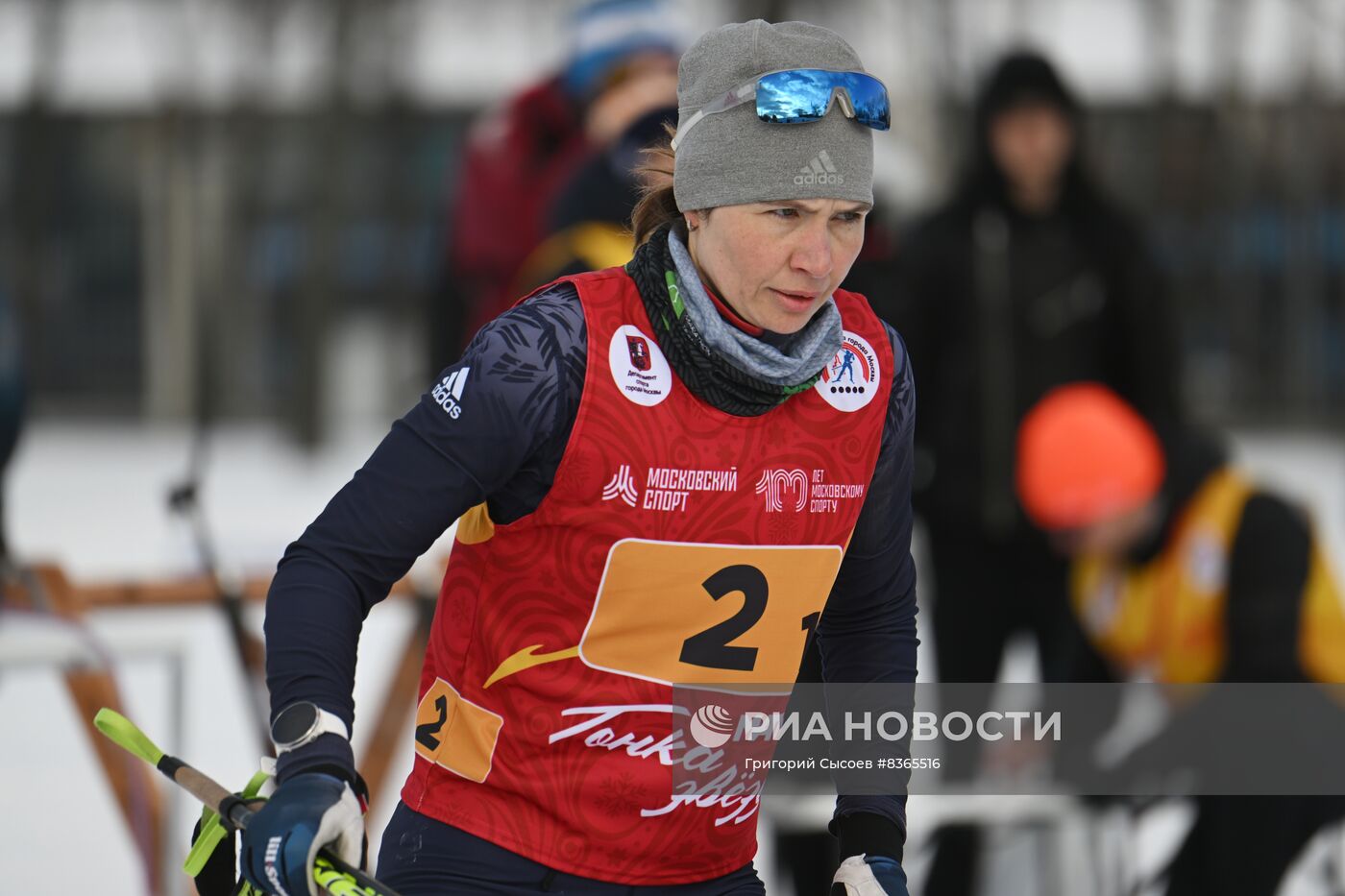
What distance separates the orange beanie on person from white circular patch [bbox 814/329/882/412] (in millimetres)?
1743

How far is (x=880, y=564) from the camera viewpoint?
221 cm

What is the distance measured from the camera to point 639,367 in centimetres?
197

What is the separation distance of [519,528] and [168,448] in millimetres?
18310

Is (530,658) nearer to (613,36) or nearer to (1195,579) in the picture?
(1195,579)

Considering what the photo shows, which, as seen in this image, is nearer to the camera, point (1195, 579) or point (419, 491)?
point (419, 491)

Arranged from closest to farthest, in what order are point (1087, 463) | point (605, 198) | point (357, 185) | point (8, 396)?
point (605, 198)
point (8, 396)
point (1087, 463)
point (357, 185)

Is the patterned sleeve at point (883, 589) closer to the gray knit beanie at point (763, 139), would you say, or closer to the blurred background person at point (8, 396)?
the gray knit beanie at point (763, 139)

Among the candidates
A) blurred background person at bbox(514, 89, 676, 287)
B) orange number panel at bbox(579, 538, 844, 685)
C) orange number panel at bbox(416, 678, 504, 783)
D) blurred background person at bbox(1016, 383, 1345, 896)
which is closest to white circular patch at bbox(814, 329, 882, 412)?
orange number panel at bbox(579, 538, 844, 685)

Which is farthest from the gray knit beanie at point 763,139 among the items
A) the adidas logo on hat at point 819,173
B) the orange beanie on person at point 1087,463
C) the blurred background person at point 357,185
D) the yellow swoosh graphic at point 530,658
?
the blurred background person at point 357,185

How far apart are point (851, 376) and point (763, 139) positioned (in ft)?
1.03

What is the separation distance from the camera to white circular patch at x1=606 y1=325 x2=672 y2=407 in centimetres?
195

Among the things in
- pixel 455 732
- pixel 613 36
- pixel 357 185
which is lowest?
pixel 357 185

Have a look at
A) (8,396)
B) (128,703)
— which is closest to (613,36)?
(8,396)

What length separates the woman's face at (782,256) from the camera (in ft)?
6.53
